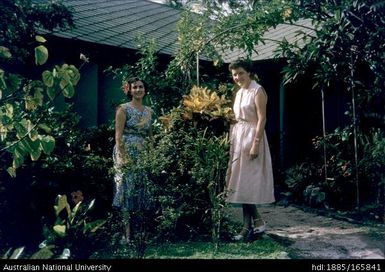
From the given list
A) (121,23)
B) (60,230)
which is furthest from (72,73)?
(121,23)

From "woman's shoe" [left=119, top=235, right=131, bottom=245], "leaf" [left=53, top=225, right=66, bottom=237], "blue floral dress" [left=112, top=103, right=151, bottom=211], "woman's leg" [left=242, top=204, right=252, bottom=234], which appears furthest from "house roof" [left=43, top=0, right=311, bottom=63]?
"leaf" [left=53, top=225, right=66, bottom=237]

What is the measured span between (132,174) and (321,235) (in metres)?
2.45

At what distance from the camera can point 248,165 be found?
4.79m

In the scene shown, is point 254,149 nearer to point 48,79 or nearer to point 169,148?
point 169,148

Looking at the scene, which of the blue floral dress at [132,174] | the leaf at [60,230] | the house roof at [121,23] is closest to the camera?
the leaf at [60,230]

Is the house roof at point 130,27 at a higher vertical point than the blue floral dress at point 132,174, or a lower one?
higher

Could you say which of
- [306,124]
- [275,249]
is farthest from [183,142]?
[306,124]

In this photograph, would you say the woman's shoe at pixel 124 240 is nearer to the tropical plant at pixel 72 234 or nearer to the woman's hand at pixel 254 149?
the tropical plant at pixel 72 234

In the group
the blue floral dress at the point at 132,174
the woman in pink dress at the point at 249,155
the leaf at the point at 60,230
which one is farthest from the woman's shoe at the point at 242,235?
the leaf at the point at 60,230

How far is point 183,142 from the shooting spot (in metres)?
5.11

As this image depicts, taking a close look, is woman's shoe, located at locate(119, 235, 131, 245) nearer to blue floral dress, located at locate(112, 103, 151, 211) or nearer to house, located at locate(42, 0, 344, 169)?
blue floral dress, located at locate(112, 103, 151, 211)

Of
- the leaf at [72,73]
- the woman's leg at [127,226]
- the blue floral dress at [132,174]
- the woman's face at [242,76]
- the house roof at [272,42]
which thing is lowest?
the woman's leg at [127,226]

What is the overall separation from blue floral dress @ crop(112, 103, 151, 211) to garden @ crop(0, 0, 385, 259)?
0.09 meters

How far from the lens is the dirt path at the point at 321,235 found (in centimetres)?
436
